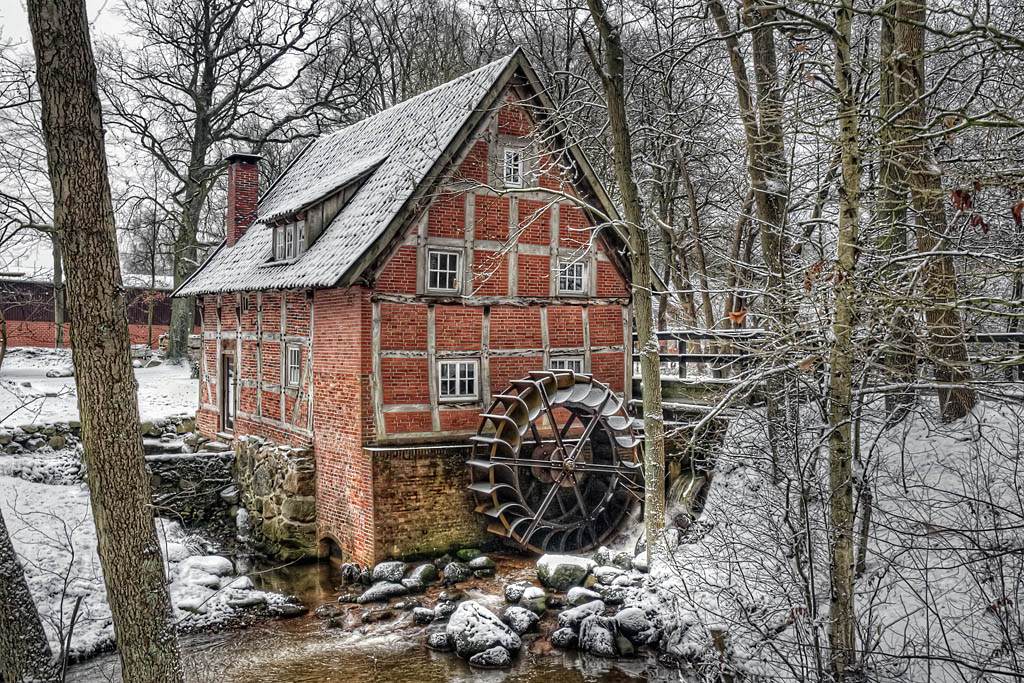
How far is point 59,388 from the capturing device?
19.9m

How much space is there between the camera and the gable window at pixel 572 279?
14.1 m

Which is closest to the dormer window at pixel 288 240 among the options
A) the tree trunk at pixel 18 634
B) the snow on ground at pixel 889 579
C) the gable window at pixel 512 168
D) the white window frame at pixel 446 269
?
the white window frame at pixel 446 269

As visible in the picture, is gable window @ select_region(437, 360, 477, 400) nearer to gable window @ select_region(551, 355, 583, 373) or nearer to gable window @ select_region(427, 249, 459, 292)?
gable window @ select_region(427, 249, 459, 292)

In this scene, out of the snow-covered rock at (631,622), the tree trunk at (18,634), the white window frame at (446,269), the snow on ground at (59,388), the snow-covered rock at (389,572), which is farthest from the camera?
the snow on ground at (59,388)

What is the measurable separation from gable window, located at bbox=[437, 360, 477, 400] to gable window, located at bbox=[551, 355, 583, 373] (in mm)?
1660

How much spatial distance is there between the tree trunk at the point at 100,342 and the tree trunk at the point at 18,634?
137 cm

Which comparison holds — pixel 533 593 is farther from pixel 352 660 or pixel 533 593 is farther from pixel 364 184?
pixel 364 184

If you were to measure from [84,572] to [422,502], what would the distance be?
4.67 metres

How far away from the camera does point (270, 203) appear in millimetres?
16953

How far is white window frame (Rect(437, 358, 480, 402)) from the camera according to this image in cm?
1276

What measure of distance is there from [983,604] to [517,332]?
324 inches

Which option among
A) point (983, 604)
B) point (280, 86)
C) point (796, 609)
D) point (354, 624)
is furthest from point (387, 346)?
point (280, 86)

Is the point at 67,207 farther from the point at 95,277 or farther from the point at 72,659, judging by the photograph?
the point at 72,659

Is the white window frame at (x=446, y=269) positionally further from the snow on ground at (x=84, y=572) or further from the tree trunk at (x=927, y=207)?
the tree trunk at (x=927, y=207)
